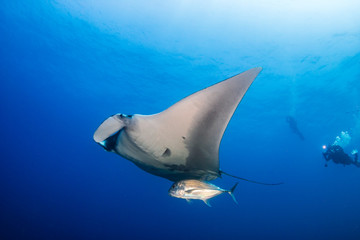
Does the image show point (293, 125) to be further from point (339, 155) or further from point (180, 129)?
point (180, 129)

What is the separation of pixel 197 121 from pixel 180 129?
0.23 metres

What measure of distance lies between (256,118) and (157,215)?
56.1 metres

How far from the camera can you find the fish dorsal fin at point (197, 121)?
7.20 ft

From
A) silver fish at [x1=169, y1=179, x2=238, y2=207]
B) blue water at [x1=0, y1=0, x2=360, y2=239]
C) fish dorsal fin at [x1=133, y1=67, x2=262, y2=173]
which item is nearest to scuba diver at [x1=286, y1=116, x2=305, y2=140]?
blue water at [x1=0, y1=0, x2=360, y2=239]

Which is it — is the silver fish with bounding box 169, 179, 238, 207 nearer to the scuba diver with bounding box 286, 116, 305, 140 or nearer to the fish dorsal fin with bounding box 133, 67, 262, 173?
the fish dorsal fin with bounding box 133, 67, 262, 173

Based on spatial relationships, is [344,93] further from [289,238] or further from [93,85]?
[289,238]

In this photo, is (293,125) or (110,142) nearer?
(110,142)

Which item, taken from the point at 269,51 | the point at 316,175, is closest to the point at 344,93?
the point at 269,51

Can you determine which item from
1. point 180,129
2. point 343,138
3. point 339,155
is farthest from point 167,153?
point 343,138

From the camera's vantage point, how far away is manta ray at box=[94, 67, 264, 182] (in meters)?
2.19

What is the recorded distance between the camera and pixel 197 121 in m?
2.33

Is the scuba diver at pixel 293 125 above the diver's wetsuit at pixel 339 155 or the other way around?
above

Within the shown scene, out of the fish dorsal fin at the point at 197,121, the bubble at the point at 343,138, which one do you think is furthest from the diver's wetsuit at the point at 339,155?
the bubble at the point at 343,138

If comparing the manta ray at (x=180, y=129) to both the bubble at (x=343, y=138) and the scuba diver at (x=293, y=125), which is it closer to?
the scuba diver at (x=293, y=125)
